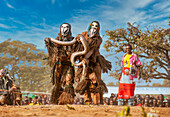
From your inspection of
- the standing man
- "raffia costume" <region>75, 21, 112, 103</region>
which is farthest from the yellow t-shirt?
"raffia costume" <region>75, 21, 112, 103</region>

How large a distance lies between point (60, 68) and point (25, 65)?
79.9 ft

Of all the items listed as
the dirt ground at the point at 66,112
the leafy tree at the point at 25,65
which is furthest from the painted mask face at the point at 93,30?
the leafy tree at the point at 25,65

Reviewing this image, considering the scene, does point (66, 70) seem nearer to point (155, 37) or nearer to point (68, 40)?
point (68, 40)

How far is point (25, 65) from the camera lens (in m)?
30.3

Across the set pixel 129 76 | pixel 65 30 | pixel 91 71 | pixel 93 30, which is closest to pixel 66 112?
pixel 91 71

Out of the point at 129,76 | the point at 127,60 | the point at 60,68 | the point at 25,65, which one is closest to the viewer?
the point at 129,76

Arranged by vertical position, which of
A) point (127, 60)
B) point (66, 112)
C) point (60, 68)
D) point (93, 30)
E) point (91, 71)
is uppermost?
point (93, 30)

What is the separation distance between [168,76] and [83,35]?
11.5 metres

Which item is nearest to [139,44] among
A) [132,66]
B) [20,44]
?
[132,66]

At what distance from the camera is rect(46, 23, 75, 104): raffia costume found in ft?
22.4

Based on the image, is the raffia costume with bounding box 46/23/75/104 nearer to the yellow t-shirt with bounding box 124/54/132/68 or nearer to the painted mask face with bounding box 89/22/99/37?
the painted mask face with bounding box 89/22/99/37

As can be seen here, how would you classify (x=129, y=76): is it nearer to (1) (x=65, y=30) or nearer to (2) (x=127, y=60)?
(2) (x=127, y=60)

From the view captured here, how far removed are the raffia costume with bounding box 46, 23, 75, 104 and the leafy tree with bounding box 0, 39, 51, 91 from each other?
22691 mm

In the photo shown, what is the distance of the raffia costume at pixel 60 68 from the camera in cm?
683
